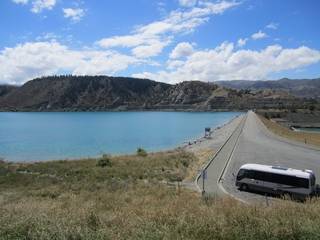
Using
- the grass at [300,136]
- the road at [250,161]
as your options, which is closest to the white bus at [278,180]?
Answer: the road at [250,161]

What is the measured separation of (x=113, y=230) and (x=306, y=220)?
12.0 feet

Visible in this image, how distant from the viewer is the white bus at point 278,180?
21.1 m

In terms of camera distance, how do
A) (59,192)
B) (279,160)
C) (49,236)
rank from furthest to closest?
(279,160), (59,192), (49,236)

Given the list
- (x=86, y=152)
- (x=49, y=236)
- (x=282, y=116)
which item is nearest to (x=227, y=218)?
(x=49, y=236)

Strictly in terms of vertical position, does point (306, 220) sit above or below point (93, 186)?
above

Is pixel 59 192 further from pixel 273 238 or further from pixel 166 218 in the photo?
pixel 273 238

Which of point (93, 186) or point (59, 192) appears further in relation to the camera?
point (93, 186)

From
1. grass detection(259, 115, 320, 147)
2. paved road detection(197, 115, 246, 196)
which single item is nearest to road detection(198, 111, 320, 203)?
paved road detection(197, 115, 246, 196)

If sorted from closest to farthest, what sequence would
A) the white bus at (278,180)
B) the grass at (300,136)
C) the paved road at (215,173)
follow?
the white bus at (278,180), the paved road at (215,173), the grass at (300,136)

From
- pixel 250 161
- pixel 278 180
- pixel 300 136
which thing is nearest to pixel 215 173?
pixel 278 180

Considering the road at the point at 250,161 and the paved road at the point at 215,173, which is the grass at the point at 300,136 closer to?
the road at the point at 250,161

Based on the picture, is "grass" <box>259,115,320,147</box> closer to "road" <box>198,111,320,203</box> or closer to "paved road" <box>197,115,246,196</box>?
"road" <box>198,111,320,203</box>

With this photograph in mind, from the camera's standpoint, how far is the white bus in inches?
832

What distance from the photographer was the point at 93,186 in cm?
2267
